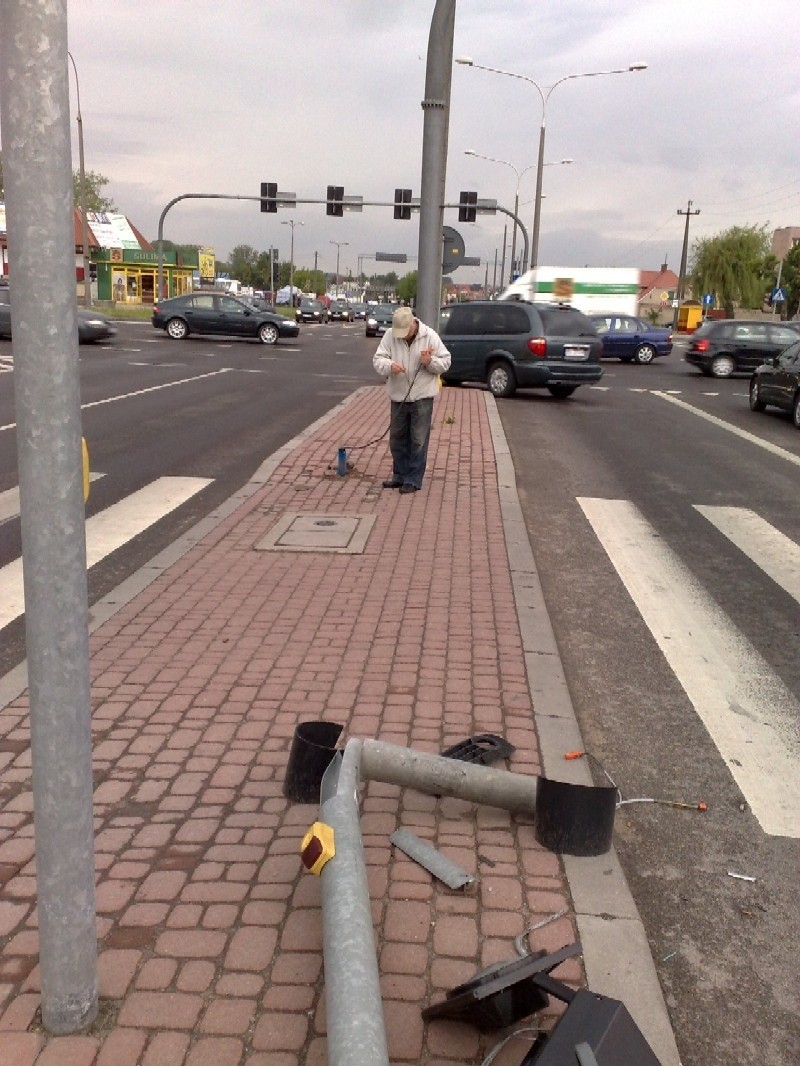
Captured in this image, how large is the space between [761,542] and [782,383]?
999 cm

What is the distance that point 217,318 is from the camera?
36.6 metres

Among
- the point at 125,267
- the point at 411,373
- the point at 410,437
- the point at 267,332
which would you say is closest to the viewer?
the point at 411,373

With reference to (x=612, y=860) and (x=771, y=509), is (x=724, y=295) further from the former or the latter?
(x=612, y=860)

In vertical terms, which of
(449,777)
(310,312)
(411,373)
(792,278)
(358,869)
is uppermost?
(792,278)

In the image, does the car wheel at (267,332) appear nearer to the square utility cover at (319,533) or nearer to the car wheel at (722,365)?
the car wheel at (722,365)

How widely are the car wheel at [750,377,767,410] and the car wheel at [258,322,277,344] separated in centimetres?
2090

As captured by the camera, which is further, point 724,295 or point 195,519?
point 724,295

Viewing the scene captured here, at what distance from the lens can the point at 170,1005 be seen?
2736 millimetres

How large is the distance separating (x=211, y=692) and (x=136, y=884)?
5.26ft

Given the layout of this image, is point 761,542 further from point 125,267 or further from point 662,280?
point 662,280

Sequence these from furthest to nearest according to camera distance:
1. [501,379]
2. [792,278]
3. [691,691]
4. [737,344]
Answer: [792,278]
[737,344]
[501,379]
[691,691]

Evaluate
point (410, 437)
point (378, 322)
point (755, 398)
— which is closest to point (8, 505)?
point (410, 437)

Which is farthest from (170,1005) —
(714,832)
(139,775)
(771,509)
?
(771,509)

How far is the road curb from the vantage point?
286 centimetres
